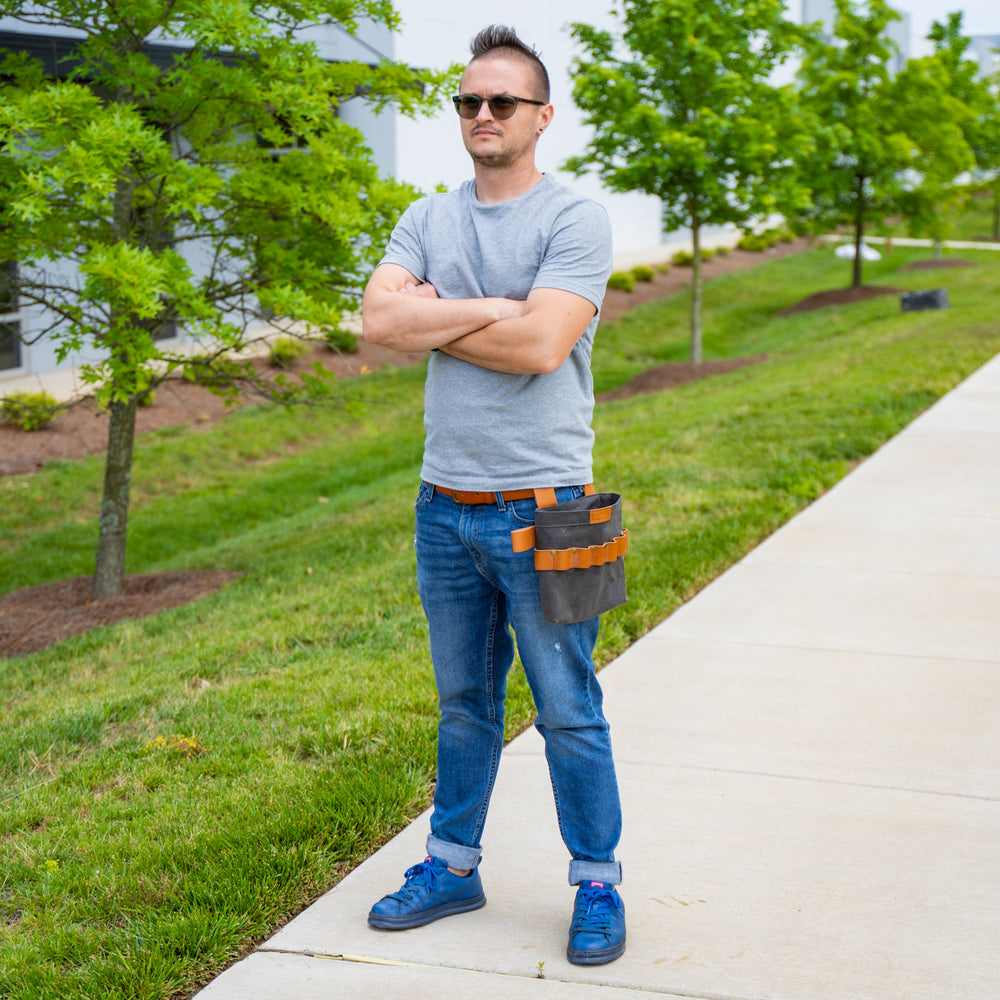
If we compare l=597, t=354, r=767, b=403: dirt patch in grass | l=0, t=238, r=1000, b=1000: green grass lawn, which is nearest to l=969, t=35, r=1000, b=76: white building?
l=597, t=354, r=767, b=403: dirt patch in grass

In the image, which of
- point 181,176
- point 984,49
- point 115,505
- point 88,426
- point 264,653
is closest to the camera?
point 264,653

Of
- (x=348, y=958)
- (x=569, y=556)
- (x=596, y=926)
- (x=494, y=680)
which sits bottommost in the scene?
(x=348, y=958)

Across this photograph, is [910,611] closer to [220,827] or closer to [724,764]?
[724,764]

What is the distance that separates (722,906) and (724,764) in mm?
935

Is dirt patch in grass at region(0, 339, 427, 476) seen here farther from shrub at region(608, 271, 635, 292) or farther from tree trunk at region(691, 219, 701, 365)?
shrub at region(608, 271, 635, 292)

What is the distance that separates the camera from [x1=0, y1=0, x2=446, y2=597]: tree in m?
6.06

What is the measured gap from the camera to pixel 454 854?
3074 millimetres

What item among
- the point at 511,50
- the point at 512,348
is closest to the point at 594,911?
the point at 512,348

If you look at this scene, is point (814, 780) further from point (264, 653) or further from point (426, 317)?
Answer: point (264, 653)

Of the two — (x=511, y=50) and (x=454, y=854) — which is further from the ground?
(x=511, y=50)

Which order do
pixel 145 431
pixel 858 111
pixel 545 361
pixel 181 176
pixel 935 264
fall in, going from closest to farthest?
pixel 545 361
pixel 181 176
pixel 145 431
pixel 858 111
pixel 935 264

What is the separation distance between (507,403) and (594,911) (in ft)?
4.07

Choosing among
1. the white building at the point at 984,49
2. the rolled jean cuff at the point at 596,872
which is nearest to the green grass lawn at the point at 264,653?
the rolled jean cuff at the point at 596,872

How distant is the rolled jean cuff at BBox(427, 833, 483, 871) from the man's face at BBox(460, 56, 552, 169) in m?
1.71
